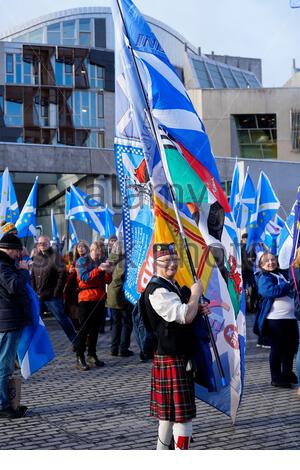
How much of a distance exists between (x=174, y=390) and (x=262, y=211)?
14.2 meters

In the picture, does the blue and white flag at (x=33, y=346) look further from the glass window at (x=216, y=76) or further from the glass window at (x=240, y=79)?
the glass window at (x=240, y=79)

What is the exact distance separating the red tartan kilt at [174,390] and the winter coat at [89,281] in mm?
4867

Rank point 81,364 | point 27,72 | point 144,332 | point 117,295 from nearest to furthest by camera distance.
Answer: point 144,332 < point 81,364 < point 117,295 < point 27,72

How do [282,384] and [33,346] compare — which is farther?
[282,384]

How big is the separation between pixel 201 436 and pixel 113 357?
4579mm

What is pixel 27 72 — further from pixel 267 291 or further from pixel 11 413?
pixel 11 413

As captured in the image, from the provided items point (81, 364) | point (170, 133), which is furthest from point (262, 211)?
point (170, 133)

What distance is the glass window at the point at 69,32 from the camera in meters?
38.4

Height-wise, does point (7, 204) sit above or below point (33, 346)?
above

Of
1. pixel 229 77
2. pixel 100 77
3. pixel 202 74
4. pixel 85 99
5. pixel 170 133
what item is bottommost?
pixel 170 133

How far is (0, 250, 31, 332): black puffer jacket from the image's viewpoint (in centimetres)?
701

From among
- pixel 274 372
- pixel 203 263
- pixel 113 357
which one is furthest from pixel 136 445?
pixel 113 357

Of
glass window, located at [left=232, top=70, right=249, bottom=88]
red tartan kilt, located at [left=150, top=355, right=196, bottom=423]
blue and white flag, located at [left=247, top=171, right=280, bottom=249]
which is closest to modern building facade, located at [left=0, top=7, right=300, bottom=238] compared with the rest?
glass window, located at [left=232, top=70, right=249, bottom=88]

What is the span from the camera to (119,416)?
690 centimetres
